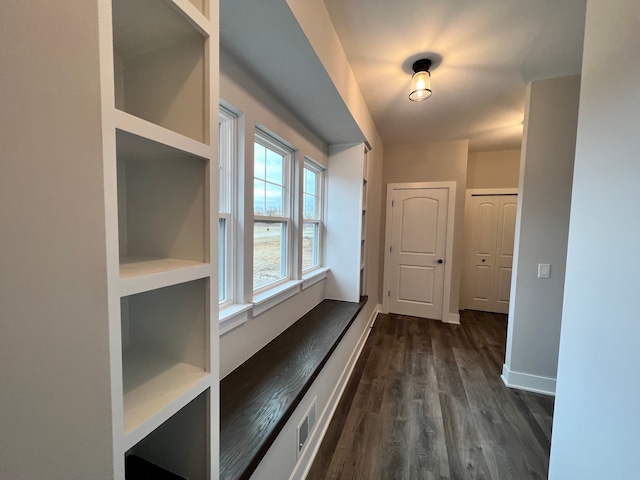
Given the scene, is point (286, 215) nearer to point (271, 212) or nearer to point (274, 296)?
point (271, 212)

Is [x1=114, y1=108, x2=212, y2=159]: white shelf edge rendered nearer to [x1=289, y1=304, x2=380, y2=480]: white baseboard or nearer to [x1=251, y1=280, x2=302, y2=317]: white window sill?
[x1=251, y1=280, x2=302, y2=317]: white window sill

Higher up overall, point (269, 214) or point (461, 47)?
point (461, 47)

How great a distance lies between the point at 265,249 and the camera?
6.16ft

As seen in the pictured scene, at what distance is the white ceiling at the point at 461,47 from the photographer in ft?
4.74

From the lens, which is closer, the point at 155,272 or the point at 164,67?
the point at 155,272

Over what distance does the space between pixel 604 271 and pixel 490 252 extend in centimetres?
385

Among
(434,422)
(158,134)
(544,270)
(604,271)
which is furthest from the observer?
(544,270)

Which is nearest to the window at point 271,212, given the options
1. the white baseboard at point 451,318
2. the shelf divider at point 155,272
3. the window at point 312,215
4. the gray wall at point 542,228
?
the window at point 312,215

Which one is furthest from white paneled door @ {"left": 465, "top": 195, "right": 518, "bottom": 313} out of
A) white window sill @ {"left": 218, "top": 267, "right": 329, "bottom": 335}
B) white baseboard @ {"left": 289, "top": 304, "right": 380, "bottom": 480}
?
white window sill @ {"left": 218, "top": 267, "right": 329, "bottom": 335}

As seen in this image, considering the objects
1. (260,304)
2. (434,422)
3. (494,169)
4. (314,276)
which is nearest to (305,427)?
(260,304)

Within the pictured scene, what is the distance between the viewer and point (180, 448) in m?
0.75

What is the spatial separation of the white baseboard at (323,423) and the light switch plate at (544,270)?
1.79 meters

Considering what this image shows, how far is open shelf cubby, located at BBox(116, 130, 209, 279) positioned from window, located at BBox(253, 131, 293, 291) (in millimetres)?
920

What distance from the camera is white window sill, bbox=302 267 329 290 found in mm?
2324
